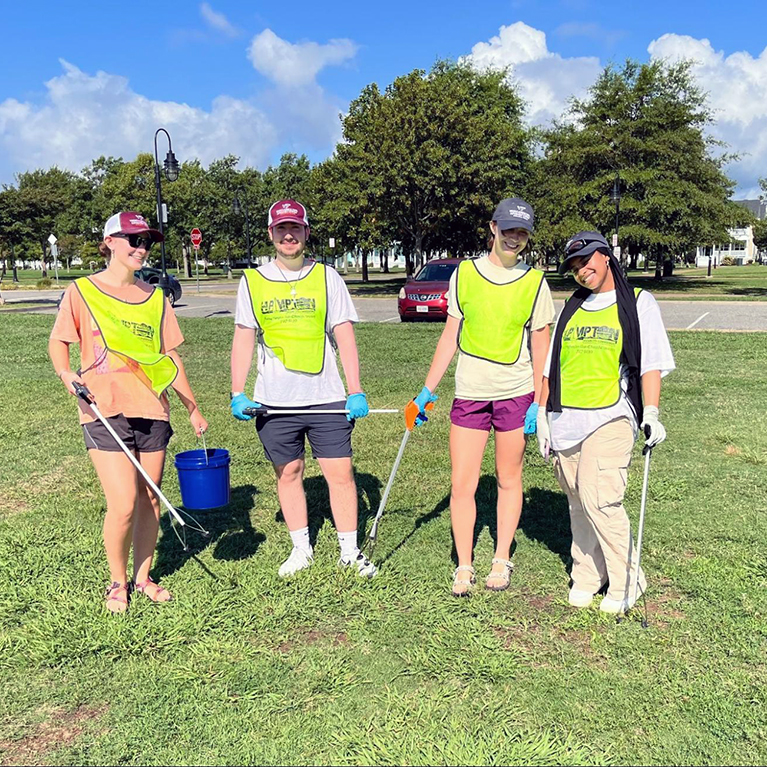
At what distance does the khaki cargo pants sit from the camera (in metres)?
3.35

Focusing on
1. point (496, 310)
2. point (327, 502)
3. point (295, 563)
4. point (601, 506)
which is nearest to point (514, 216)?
point (496, 310)

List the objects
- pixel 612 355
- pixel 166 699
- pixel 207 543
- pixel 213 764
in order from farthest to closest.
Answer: pixel 207 543, pixel 612 355, pixel 166 699, pixel 213 764

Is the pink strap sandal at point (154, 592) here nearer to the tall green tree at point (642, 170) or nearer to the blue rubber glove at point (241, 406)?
the blue rubber glove at point (241, 406)

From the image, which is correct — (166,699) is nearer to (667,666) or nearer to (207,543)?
(207,543)

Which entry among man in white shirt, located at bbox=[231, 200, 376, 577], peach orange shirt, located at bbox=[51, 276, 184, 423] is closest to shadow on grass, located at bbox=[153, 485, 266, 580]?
man in white shirt, located at bbox=[231, 200, 376, 577]

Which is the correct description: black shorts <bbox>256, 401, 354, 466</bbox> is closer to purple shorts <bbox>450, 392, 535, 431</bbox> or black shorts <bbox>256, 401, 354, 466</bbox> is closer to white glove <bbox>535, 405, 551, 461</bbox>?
purple shorts <bbox>450, 392, 535, 431</bbox>

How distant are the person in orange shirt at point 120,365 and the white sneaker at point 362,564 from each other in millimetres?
1178

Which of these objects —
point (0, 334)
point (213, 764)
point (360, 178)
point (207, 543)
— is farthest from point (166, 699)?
point (360, 178)

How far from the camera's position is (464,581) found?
380 cm

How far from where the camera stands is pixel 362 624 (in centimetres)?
349

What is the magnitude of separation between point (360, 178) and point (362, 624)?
29.8 meters

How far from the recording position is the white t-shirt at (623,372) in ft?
10.8

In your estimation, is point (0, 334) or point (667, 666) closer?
point (667, 666)

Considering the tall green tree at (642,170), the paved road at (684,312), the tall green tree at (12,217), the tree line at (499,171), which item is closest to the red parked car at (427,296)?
the paved road at (684,312)
